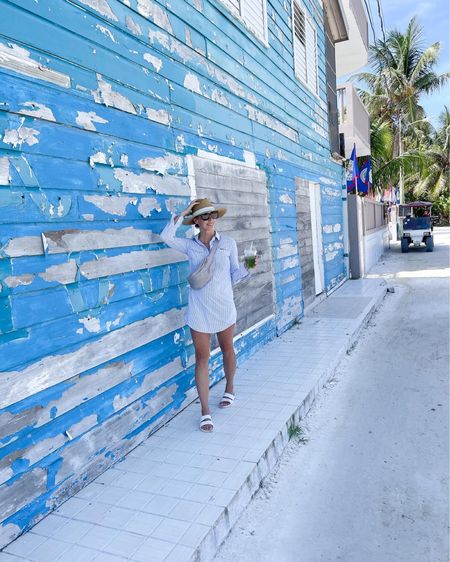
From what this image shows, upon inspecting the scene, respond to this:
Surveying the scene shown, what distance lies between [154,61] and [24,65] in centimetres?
134

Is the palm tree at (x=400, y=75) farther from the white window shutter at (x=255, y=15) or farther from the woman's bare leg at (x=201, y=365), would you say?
the woman's bare leg at (x=201, y=365)

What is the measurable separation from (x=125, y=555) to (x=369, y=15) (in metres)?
12.8

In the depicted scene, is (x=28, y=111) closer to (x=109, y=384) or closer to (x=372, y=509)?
(x=109, y=384)

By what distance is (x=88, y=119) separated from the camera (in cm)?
278

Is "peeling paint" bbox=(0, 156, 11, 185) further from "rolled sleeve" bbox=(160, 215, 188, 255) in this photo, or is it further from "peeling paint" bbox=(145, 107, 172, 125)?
"peeling paint" bbox=(145, 107, 172, 125)

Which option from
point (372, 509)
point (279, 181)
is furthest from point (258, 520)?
point (279, 181)

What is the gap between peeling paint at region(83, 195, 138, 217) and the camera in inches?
110

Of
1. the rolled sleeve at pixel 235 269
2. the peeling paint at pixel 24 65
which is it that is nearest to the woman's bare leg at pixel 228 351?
the rolled sleeve at pixel 235 269

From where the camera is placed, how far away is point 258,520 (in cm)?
261

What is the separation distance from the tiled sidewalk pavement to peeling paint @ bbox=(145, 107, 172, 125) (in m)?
2.41

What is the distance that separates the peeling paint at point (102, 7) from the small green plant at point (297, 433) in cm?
327

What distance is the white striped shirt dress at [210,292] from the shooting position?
3.38 meters

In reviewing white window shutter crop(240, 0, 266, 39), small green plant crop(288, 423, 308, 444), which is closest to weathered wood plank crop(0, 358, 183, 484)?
small green plant crop(288, 423, 308, 444)

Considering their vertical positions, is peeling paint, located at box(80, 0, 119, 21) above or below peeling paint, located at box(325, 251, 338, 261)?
above
